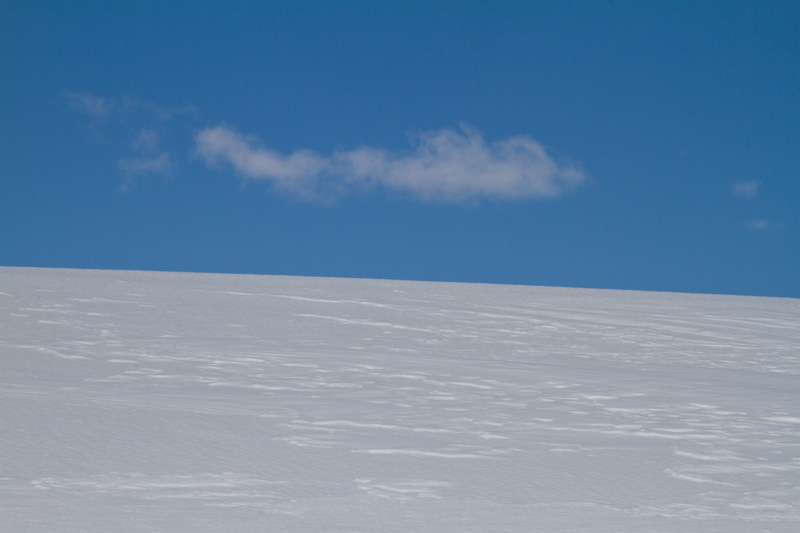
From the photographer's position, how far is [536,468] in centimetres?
149

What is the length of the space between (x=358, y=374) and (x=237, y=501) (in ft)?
3.64

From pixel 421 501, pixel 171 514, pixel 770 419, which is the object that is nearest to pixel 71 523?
pixel 171 514

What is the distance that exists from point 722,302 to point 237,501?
4803mm

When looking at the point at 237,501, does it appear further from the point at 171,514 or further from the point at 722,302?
the point at 722,302

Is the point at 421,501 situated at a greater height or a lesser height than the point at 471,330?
Result: lesser

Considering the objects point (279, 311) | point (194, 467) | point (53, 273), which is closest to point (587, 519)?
point (194, 467)

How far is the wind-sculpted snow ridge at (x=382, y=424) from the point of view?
→ 125 cm

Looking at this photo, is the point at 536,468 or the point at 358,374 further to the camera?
the point at 358,374

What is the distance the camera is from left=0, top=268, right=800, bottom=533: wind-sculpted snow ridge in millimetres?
1254

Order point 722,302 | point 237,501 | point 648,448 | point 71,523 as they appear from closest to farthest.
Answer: point 71,523 → point 237,501 → point 648,448 → point 722,302

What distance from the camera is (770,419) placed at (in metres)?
1.99

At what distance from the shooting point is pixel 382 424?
178cm

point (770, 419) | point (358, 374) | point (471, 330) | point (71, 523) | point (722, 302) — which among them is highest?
point (722, 302)

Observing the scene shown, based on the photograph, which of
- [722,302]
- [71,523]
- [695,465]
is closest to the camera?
[71,523]
